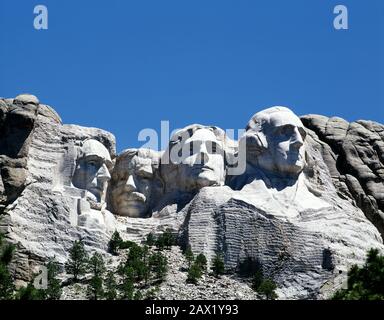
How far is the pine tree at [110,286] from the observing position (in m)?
39.5

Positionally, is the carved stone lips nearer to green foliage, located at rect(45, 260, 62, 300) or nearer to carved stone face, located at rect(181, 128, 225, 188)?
carved stone face, located at rect(181, 128, 225, 188)

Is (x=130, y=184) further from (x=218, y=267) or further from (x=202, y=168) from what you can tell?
(x=218, y=267)

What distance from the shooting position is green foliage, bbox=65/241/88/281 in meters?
41.6

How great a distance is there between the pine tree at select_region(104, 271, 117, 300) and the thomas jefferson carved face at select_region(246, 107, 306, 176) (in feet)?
18.5

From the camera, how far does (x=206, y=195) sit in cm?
4381

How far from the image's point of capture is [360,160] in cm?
4797

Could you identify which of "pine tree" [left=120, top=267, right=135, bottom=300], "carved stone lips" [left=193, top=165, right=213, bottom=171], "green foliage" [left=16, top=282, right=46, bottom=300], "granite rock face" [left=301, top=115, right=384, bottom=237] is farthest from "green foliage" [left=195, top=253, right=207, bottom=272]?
"granite rock face" [left=301, top=115, right=384, bottom=237]

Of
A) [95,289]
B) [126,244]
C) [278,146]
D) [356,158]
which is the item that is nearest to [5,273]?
[95,289]

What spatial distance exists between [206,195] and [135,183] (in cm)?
295

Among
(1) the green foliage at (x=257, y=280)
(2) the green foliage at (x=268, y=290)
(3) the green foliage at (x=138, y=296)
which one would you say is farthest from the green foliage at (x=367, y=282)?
(3) the green foliage at (x=138, y=296)

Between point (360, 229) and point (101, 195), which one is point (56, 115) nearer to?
point (101, 195)

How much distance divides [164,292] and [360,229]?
605 centimetres

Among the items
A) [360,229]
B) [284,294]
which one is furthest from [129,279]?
[360,229]
